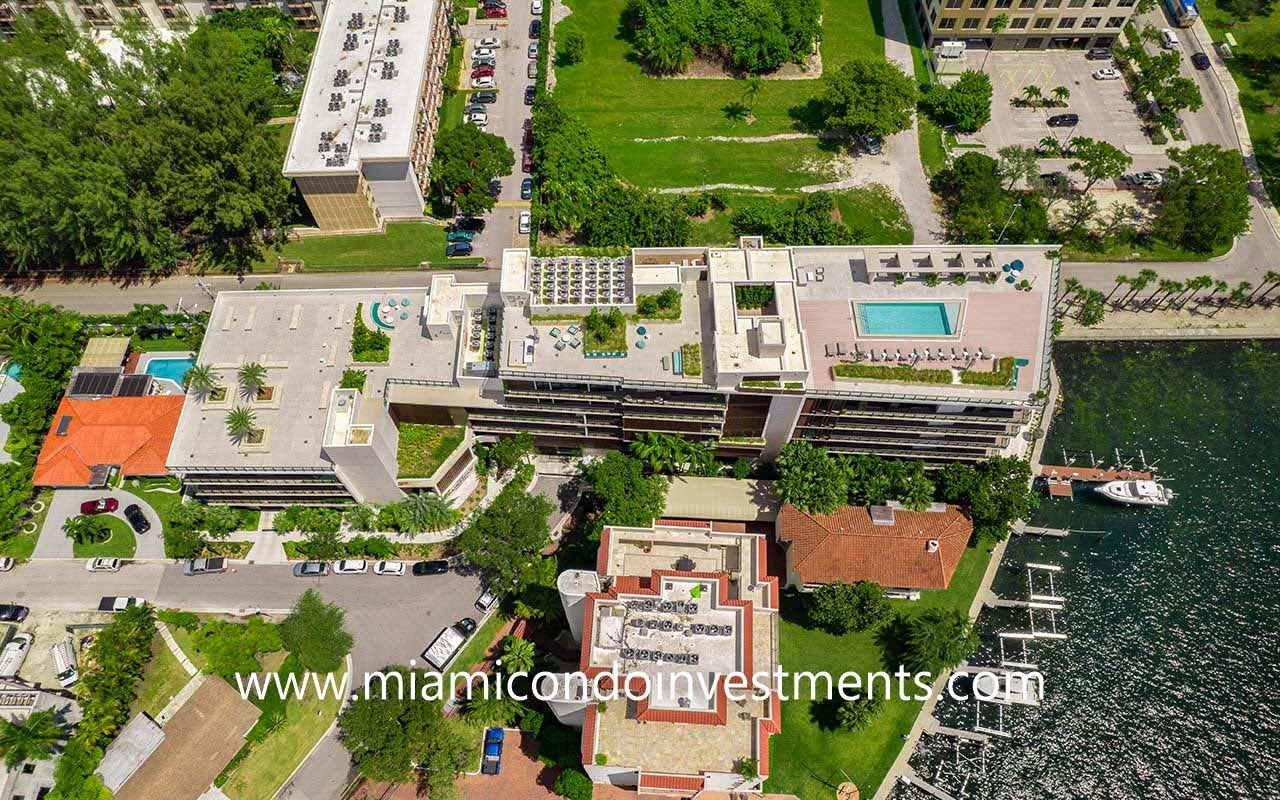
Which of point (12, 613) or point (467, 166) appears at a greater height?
point (467, 166)

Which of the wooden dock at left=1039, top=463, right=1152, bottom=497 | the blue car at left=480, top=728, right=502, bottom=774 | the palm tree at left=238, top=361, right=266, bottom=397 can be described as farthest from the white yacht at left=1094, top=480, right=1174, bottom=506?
the palm tree at left=238, top=361, right=266, bottom=397

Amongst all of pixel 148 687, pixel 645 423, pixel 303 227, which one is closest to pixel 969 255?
pixel 645 423

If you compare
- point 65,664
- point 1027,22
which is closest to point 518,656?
point 65,664

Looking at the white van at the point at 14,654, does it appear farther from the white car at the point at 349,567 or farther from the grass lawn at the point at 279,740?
the white car at the point at 349,567

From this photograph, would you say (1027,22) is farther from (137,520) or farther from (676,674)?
(137,520)

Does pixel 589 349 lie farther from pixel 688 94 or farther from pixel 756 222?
pixel 688 94

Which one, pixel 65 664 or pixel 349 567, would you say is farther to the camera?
pixel 349 567
